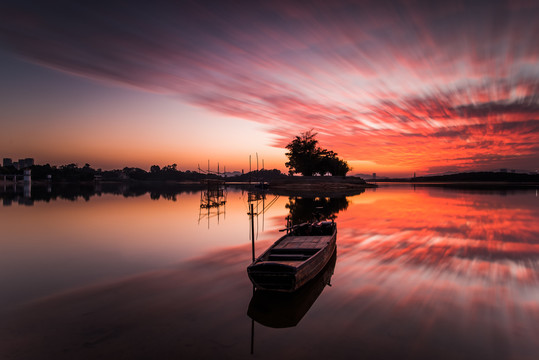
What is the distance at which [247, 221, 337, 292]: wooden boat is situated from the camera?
13969 mm

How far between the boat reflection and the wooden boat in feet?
1.98

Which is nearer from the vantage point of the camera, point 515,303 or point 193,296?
point 515,303

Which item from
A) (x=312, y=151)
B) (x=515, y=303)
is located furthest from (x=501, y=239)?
(x=312, y=151)

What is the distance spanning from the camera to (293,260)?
1688 centimetres

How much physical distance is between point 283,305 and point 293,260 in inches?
127

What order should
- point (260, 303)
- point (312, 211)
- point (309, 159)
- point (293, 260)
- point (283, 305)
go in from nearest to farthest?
point (283, 305) < point (260, 303) < point (293, 260) < point (312, 211) < point (309, 159)

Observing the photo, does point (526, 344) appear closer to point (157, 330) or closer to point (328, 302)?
point (328, 302)

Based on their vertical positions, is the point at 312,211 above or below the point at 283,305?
below

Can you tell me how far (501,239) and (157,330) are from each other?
30205mm

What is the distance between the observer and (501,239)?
94.5 feet

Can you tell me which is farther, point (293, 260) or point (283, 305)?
point (293, 260)

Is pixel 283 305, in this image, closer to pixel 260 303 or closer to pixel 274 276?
pixel 260 303

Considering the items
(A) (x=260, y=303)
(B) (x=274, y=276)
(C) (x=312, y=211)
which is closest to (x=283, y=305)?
(A) (x=260, y=303)

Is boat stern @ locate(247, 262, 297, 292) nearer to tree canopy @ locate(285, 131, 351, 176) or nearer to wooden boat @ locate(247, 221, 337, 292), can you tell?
wooden boat @ locate(247, 221, 337, 292)
